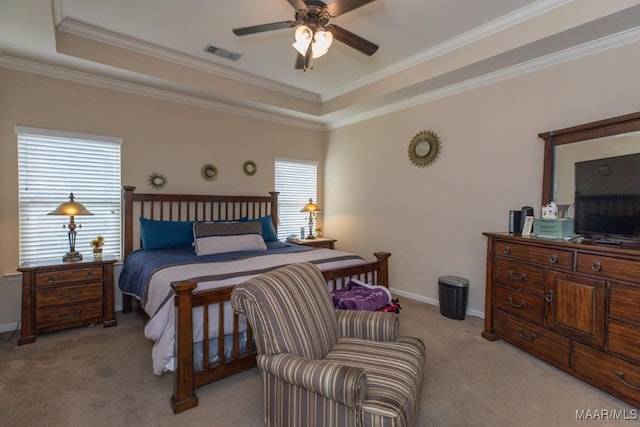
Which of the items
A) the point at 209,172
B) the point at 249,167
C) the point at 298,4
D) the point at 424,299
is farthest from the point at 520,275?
the point at 209,172

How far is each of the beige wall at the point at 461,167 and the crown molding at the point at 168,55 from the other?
55.8 inches

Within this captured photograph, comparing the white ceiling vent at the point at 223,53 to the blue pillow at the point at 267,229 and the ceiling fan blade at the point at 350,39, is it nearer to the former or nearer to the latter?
the ceiling fan blade at the point at 350,39

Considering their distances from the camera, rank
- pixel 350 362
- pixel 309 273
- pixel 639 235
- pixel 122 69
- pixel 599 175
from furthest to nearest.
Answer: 1. pixel 122 69
2. pixel 599 175
3. pixel 639 235
4. pixel 309 273
5. pixel 350 362

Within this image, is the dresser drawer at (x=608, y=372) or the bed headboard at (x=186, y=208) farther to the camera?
the bed headboard at (x=186, y=208)

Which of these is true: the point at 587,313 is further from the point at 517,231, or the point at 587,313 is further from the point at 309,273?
the point at 309,273

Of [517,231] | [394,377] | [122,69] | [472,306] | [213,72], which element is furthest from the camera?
[213,72]

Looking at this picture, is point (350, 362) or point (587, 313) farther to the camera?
point (587, 313)

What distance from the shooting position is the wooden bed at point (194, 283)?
6.49ft

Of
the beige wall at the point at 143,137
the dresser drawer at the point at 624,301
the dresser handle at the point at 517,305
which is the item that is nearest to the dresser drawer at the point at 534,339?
the dresser handle at the point at 517,305

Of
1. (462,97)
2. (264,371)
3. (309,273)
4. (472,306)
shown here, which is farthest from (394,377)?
(462,97)

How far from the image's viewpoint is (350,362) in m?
1.70

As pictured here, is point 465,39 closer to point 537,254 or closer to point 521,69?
point 521,69

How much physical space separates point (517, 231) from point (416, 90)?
2.03 metres

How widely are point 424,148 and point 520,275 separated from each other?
2.02 metres
